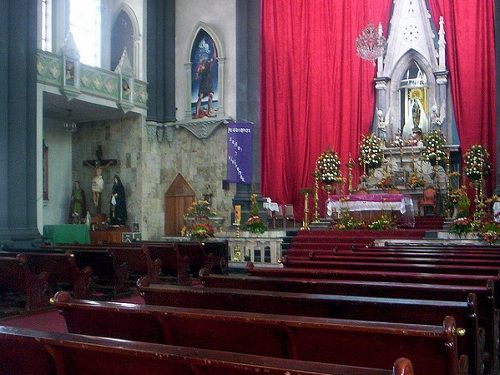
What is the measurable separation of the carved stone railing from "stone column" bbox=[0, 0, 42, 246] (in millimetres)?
1295

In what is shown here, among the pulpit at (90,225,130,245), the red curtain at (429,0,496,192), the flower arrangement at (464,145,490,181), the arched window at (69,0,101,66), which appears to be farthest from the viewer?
the arched window at (69,0,101,66)

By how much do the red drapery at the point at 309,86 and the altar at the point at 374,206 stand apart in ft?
12.0

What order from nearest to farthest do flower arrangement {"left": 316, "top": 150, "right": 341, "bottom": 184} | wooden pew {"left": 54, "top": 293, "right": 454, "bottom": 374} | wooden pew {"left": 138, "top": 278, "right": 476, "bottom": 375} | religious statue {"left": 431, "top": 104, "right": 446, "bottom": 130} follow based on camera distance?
wooden pew {"left": 54, "top": 293, "right": 454, "bottom": 374} < wooden pew {"left": 138, "top": 278, "right": 476, "bottom": 375} < flower arrangement {"left": 316, "top": 150, "right": 341, "bottom": 184} < religious statue {"left": 431, "top": 104, "right": 446, "bottom": 130}

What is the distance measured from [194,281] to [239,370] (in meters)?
8.48

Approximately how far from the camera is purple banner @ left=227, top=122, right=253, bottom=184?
16.0 m

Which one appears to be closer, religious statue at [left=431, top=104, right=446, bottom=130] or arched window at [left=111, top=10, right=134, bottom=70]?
religious statue at [left=431, top=104, right=446, bottom=130]

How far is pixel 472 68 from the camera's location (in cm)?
1648

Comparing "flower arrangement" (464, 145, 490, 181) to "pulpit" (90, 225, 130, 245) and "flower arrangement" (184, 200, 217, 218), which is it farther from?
"pulpit" (90, 225, 130, 245)

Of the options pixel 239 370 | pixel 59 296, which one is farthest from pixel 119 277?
pixel 239 370

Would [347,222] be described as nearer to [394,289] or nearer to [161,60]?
[161,60]

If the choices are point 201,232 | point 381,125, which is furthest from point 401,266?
point 381,125

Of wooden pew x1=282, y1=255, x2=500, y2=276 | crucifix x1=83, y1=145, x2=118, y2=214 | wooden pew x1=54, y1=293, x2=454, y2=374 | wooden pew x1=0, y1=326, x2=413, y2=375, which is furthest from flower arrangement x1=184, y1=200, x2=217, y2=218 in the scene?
wooden pew x1=0, y1=326, x2=413, y2=375

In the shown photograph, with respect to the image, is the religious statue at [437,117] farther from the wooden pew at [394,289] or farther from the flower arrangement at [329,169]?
the wooden pew at [394,289]

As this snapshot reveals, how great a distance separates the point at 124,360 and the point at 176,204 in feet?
51.6
